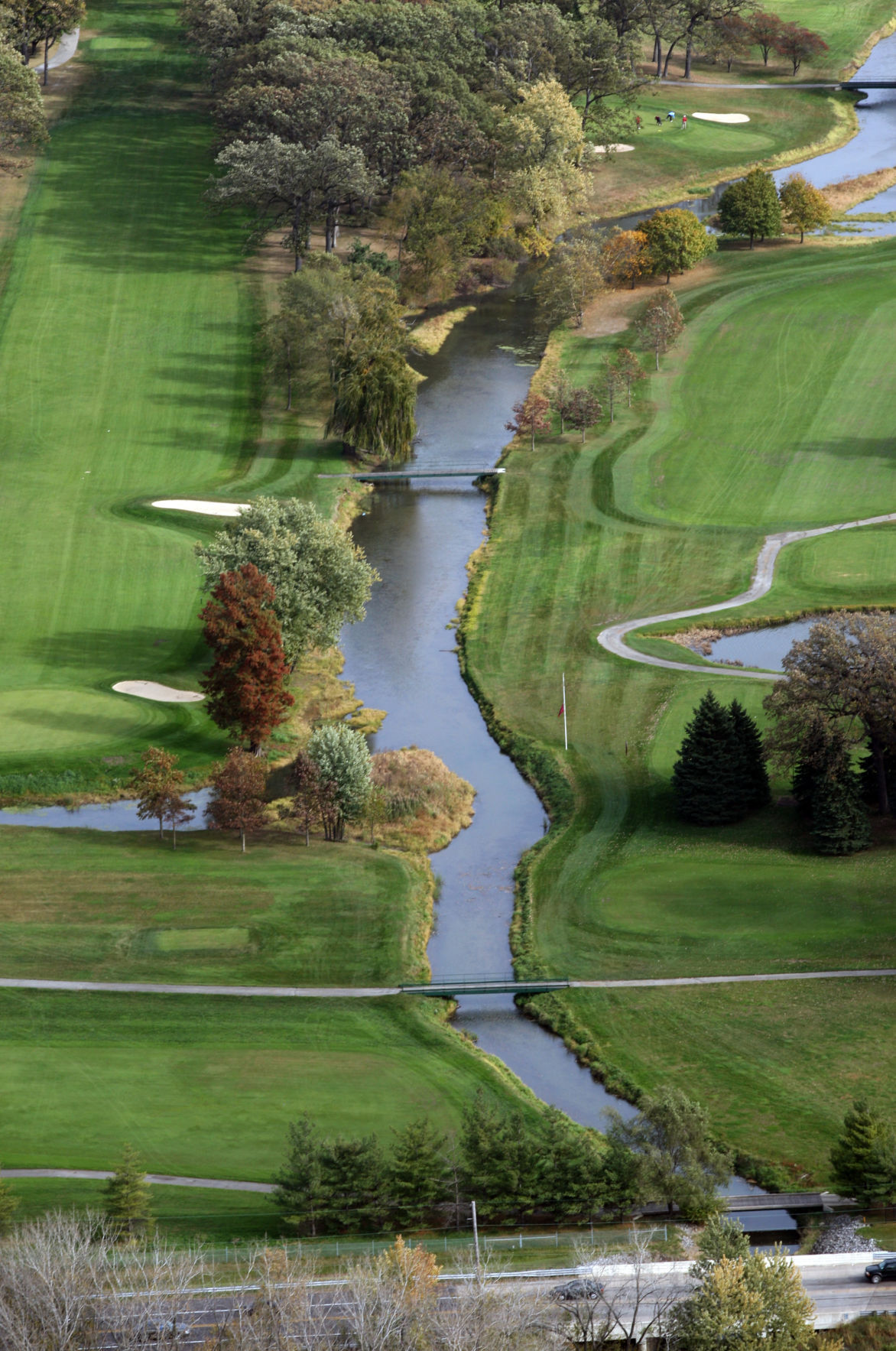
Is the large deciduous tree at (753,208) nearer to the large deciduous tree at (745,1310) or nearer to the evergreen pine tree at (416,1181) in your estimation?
the evergreen pine tree at (416,1181)

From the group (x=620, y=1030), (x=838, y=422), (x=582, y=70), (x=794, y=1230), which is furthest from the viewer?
(x=582, y=70)

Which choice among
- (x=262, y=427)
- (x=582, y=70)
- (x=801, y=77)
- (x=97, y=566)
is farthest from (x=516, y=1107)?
(x=801, y=77)

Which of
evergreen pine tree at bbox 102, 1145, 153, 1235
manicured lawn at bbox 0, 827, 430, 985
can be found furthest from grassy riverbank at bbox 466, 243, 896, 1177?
evergreen pine tree at bbox 102, 1145, 153, 1235

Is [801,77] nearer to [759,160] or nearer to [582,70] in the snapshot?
[759,160]

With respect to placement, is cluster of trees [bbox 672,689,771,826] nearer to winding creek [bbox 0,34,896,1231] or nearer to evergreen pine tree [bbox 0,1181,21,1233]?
winding creek [bbox 0,34,896,1231]

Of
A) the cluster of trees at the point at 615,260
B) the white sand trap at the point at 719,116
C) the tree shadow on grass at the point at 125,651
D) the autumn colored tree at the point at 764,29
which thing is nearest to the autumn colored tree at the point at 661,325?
the cluster of trees at the point at 615,260

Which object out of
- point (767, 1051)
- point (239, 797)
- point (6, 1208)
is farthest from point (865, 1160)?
point (239, 797)

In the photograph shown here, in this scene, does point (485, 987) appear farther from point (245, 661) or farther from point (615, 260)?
point (615, 260)
